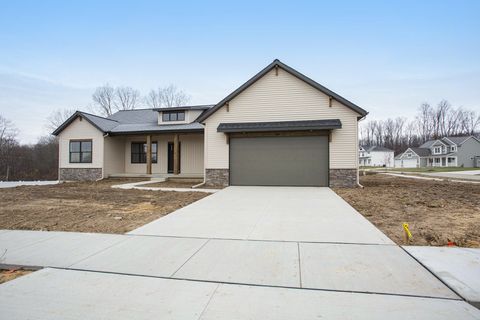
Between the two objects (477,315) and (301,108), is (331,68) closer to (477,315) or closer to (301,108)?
(301,108)

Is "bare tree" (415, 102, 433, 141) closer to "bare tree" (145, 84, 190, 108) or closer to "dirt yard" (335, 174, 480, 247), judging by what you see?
"bare tree" (145, 84, 190, 108)

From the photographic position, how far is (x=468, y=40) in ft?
50.7

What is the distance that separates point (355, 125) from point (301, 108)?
2.85m

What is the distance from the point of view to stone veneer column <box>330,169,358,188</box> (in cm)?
1242

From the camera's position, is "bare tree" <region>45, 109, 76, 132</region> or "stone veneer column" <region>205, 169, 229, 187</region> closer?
"stone veneer column" <region>205, 169, 229, 187</region>

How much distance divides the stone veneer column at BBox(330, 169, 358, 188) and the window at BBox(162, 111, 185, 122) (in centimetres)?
1139

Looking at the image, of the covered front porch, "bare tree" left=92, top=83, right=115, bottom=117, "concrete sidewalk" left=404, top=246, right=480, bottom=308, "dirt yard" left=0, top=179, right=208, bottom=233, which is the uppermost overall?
"bare tree" left=92, top=83, right=115, bottom=117

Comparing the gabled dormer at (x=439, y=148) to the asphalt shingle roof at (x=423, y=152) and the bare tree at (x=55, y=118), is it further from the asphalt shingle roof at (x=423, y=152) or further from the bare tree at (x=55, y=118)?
the bare tree at (x=55, y=118)

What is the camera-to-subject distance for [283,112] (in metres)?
13.1

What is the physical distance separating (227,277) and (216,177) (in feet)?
35.3

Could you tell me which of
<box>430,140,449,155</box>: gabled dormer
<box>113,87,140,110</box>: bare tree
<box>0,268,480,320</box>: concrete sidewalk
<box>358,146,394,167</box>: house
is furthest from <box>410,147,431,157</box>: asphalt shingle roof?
<box>0,268,480,320</box>: concrete sidewalk

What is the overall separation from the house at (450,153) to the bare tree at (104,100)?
64.1 meters

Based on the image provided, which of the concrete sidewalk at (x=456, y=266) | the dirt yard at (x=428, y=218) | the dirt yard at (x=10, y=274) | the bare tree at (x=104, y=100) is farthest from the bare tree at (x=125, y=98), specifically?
the concrete sidewalk at (x=456, y=266)

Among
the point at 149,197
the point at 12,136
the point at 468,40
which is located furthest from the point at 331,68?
the point at 12,136
